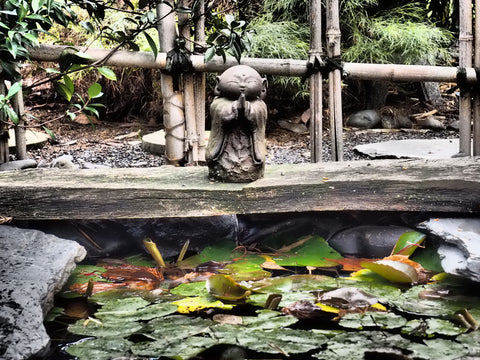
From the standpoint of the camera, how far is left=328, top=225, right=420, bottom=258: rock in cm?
294

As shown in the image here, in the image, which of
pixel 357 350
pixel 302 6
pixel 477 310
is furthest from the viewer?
pixel 302 6

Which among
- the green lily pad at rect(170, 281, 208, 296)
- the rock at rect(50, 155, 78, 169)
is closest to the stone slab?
the rock at rect(50, 155, 78, 169)

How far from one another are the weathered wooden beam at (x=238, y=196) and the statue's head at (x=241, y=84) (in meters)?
0.42

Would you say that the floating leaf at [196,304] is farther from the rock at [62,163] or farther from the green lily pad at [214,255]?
the rock at [62,163]

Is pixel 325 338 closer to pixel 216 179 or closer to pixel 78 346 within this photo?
pixel 78 346

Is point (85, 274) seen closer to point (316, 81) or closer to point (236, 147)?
point (236, 147)

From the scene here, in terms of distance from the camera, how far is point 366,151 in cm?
475

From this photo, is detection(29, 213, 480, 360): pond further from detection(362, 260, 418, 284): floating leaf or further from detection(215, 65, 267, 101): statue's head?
detection(215, 65, 267, 101): statue's head

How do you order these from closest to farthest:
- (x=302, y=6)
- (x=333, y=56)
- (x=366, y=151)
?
(x=333, y=56), (x=366, y=151), (x=302, y=6)

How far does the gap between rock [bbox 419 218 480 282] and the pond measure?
0.09 metres

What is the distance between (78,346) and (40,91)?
A: 5.08 meters

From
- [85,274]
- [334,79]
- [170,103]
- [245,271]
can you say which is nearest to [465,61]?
[334,79]

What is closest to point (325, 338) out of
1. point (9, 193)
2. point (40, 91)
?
point (9, 193)

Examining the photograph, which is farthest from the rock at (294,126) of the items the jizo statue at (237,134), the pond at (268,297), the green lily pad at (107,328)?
the green lily pad at (107,328)
